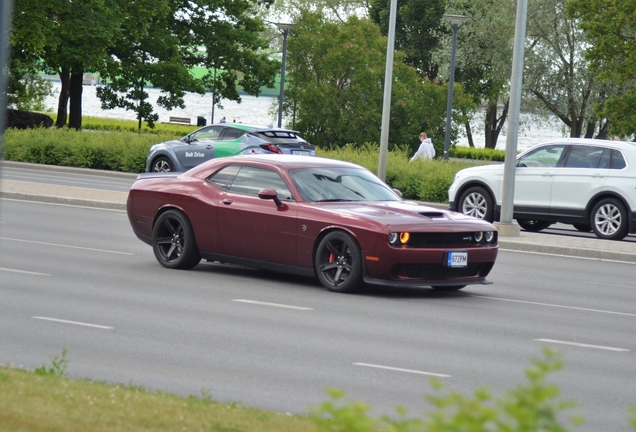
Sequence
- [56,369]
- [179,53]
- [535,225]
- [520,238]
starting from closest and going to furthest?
[56,369], [520,238], [535,225], [179,53]

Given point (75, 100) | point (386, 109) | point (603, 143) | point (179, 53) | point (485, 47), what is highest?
point (485, 47)

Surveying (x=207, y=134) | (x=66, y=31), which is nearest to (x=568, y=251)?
(x=207, y=134)

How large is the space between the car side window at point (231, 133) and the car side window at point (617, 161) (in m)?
10.7

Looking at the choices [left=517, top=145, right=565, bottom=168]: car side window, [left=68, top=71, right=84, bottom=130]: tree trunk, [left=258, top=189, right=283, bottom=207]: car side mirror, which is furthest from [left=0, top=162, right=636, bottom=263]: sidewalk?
[left=68, top=71, right=84, bottom=130]: tree trunk

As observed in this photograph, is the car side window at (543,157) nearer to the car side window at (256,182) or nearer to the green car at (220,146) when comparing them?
the green car at (220,146)

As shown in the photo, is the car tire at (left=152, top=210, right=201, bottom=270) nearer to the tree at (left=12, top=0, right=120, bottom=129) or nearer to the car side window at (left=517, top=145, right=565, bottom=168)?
the car side window at (left=517, top=145, right=565, bottom=168)

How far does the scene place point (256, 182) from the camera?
43.8 feet

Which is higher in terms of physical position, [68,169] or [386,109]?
[386,109]

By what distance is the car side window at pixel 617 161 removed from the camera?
822 inches

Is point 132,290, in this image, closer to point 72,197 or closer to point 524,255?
point 524,255

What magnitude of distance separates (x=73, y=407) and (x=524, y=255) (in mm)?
13012

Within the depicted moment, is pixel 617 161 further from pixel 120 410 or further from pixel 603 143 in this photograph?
pixel 120 410

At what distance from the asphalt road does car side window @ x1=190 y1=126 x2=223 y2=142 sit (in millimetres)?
14029

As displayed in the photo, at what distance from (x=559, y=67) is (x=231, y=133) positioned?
3519 cm
